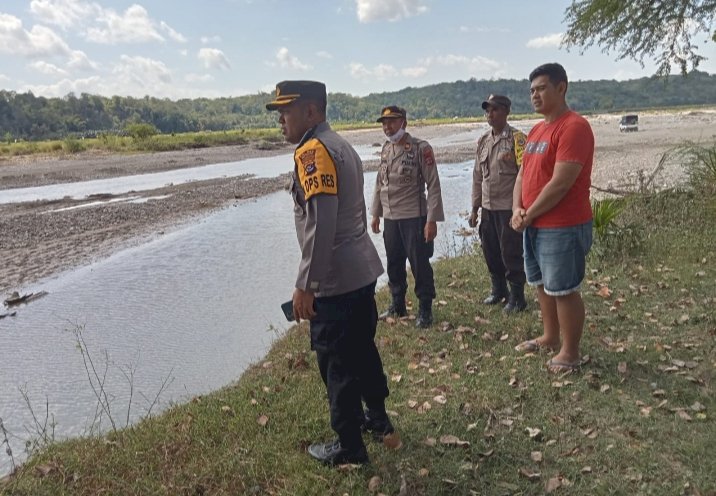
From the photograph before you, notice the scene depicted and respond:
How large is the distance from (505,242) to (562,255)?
74.4 inches

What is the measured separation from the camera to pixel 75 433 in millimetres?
5242

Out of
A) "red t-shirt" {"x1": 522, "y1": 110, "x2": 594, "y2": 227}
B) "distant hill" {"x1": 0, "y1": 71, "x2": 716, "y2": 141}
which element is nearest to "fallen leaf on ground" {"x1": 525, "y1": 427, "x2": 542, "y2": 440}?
"red t-shirt" {"x1": 522, "y1": 110, "x2": 594, "y2": 227}

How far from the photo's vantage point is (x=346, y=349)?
3.35 metres

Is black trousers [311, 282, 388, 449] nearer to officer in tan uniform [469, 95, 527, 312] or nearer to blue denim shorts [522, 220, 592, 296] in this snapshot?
blue denim shorts [522, 220, 592, 296]

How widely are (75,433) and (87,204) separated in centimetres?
1644

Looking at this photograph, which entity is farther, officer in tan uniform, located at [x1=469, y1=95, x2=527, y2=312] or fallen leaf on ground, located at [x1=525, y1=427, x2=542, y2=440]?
officer in tan uniform, located at [x1=469, y1=95, x2=527, y2=312]

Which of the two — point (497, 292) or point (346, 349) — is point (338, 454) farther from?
point (497, 292)

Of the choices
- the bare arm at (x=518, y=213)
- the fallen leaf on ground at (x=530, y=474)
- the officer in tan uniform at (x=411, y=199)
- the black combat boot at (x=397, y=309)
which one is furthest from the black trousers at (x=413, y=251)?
the fallen leaf on ground at (x=530, y=474)

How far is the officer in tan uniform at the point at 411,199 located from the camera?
607cm

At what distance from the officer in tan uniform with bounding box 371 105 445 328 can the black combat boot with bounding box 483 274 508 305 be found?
3.27 feet

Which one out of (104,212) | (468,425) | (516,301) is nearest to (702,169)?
(516,301)

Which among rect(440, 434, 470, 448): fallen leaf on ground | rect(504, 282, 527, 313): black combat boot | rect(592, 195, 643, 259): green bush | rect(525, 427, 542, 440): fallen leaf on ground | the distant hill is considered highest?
the distant hill

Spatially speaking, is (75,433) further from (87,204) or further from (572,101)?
(572,101)

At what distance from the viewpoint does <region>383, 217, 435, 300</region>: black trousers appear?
6.24 metres
